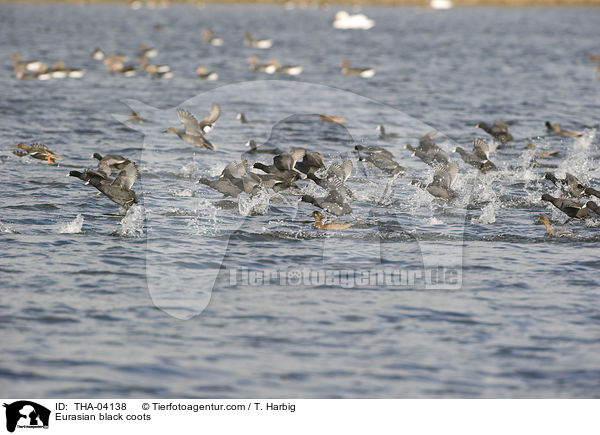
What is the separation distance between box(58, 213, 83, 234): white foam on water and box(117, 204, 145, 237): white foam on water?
703 mm

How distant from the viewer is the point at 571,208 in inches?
633

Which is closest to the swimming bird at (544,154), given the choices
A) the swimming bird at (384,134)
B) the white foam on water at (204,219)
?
the swimming bird at (384,134)

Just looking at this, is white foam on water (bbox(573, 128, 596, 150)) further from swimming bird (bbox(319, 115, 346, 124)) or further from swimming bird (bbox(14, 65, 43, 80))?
swimming bird (bbox(14, 65, 43, 80))

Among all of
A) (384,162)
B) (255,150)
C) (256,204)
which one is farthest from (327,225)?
(255,150)

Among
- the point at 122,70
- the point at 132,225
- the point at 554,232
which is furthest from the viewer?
the point at 122,70

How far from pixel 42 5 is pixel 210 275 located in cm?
9538

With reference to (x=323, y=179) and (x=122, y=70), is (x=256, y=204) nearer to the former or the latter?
(x=323, y=179)

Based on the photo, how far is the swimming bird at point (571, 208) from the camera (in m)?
16.1

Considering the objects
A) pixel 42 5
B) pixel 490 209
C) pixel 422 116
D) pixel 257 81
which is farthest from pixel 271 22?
pixel 490 209

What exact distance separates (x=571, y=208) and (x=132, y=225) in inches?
313

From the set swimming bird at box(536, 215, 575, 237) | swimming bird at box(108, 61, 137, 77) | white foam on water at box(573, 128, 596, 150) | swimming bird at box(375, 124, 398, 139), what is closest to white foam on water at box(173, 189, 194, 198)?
swimming bird at box(536, 215, 575, 237)

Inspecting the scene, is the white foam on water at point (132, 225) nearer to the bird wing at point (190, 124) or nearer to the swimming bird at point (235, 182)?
the swimming bird at point (235, 182)

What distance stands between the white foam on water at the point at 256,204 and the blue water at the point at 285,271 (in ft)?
0.15
